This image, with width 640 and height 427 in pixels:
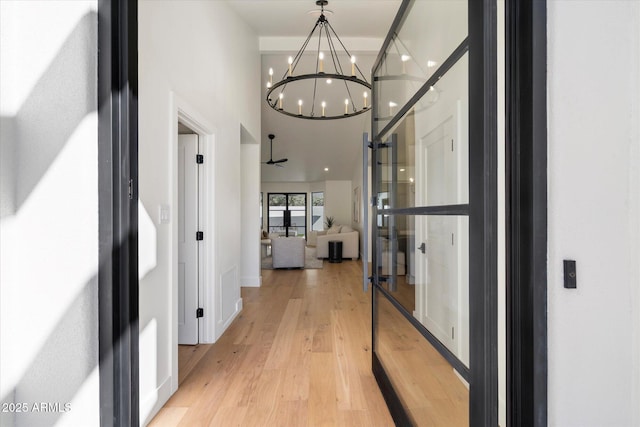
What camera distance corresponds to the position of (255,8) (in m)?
3.78

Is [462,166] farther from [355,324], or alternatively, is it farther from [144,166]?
[355,324]

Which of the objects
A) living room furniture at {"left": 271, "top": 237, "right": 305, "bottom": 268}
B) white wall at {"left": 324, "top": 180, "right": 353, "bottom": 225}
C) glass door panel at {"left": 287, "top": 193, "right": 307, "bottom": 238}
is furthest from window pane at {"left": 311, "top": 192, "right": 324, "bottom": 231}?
living room furniture at {"left": 271, "top": 237, "right": 305, "bottom": 268}

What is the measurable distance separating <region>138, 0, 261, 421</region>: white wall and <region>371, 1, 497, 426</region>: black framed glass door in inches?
57.4

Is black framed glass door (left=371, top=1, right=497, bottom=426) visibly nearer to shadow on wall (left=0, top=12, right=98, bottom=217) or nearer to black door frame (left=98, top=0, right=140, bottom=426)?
black door frame (left=98, top=0, right=140, bottom=426)

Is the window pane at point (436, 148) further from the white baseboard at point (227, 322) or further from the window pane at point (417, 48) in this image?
the white baseboard at point (227, 322)

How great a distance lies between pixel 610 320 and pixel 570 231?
0.27 m

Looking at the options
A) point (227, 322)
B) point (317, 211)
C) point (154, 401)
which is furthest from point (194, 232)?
point (317, 211)

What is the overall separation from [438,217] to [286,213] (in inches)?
480

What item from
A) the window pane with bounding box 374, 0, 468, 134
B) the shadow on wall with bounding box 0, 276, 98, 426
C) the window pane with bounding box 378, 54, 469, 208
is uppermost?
the window pane with bounding box 374, 0, 468, 134

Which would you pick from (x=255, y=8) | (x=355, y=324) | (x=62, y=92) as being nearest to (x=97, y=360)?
(x=62, y=92)

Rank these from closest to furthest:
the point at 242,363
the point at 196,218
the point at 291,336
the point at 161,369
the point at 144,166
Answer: the point at 144,166, the point at 161,369, the point at 242,363, the point at 196,218, the point at 291,336

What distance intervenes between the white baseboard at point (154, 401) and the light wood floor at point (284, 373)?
0.13 ft

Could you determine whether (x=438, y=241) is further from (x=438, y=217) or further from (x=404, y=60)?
(x=404, y=60)

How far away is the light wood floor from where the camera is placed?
1.94 metres
